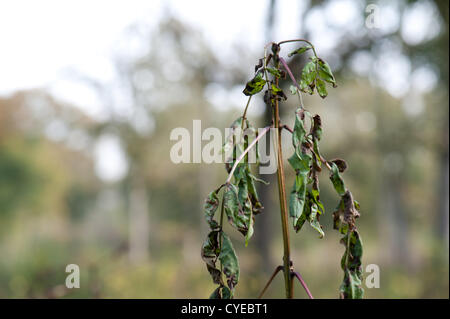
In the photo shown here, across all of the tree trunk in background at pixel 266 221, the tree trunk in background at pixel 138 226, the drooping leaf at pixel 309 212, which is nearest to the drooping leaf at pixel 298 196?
the drooping leaf at pixel 309 212

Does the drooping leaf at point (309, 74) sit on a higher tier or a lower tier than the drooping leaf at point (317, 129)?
higher

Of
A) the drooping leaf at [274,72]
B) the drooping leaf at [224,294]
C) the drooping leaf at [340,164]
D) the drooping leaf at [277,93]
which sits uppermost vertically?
the drooping leaf at [274,72]

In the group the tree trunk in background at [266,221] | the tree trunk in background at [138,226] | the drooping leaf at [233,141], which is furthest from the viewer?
the tree trunk in background at [138,226]

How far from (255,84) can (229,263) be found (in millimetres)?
375

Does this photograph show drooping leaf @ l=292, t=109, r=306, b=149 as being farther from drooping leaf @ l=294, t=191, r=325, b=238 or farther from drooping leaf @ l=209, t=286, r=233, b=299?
drooping leaf @ l=209, t=286, r=233, b=299

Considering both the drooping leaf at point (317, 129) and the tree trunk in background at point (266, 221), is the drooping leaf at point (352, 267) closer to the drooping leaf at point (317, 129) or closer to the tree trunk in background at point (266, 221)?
the drooping leaf at point (317, 129)

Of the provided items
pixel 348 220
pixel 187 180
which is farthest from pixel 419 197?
pixel 348 220

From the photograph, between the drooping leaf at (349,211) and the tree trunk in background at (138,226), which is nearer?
the drooping leaf at (349,211)

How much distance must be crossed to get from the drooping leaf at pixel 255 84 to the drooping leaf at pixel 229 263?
0.31 meters

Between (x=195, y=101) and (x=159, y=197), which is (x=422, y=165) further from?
(x=159, y=197)

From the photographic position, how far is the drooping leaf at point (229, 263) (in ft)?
2.54

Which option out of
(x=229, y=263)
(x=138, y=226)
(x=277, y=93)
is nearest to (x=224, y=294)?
(x=229, y=263)

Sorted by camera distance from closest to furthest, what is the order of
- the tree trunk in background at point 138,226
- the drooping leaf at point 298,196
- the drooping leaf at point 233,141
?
the drooping leaf at point 298,196
the drooping leaf at point 233,141
the tree trunk in background at point 138,226

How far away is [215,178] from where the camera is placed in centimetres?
1190
